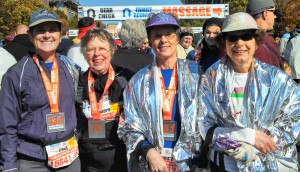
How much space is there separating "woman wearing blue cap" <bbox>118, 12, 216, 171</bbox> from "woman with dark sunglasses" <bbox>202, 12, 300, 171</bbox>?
0.18 m

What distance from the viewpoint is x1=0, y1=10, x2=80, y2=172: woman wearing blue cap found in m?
2.68

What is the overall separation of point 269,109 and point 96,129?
1.42m

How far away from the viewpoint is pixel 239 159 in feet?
7.41

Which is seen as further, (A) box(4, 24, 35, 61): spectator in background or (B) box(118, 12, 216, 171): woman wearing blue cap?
(A) box(4, 24, 35, 61): spectator in background

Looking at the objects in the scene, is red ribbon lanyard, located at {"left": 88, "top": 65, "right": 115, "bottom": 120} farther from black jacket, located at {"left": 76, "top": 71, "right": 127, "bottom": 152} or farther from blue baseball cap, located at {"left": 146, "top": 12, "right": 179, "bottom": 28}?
blue baseball cap, located at {"left": 146, "top": 12, "right": 179, "bottom": 28}

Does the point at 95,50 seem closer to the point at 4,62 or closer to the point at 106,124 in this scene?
the point at 106,124

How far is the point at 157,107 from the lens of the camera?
2.57 meters

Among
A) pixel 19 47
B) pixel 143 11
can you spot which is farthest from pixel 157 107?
pixel 143 11

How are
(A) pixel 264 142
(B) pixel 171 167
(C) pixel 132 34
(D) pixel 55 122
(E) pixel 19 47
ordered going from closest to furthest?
1. (A) pixel 264 142
2. (B) pixel 171 167
3. (D) pixel 55 122
4. (C) pixel 132 34
5. (E) pixel 19 47

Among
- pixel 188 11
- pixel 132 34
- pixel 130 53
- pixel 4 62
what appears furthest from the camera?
pixel 188 11

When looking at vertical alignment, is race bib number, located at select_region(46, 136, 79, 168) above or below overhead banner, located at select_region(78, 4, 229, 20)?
below

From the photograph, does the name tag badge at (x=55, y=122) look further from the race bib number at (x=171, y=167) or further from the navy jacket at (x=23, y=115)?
the race bib number at (x=171, y=167)

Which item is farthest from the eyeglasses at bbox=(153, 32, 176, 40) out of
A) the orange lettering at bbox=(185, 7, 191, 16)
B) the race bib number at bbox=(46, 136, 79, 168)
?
the orange lettering at bbox=(185, 7, 191, 16)

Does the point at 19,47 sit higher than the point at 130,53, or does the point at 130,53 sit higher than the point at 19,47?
the point at 19,47
